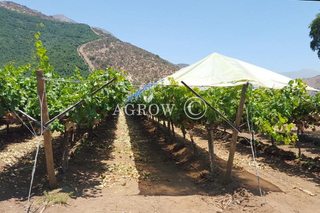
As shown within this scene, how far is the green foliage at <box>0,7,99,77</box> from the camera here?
49.5m

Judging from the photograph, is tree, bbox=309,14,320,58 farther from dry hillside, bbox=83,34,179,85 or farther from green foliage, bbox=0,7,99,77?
green foliage, bbox=0,7,99,77

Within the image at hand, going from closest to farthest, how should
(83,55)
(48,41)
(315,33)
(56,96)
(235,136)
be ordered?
(235,136) < (56,96) < (315,33) < (83,55) < (48,41)

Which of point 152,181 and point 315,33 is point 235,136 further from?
point 315,33

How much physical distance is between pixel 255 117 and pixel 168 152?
13.2 ft

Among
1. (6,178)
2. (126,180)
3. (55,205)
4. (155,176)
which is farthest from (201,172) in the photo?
(6,178)

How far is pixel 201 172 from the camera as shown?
6.81 metres

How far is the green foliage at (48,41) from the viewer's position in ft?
162

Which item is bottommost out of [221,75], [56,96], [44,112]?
[44,112]
